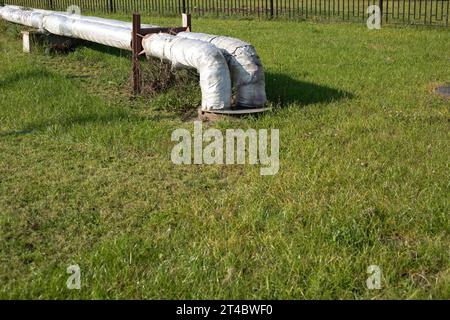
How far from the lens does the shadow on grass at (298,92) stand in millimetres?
7082

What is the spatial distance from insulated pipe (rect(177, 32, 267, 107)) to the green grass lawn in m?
0.35

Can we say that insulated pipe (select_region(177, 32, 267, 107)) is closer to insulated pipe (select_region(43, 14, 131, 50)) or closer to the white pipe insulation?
the white pipe insulation

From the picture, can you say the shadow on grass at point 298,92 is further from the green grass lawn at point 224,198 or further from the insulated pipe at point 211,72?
the insulated pipe at point 211,72

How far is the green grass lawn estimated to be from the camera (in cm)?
323

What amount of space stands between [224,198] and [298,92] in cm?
351

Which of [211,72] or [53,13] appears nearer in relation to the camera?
[211,72]

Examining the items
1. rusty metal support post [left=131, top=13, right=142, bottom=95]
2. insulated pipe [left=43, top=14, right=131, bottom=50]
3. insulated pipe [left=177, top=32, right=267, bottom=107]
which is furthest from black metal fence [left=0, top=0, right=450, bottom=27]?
insulated pipe [left=177, top=32, right=267, bottom=107]

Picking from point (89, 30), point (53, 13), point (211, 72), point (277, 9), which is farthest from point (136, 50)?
point (277, 9)

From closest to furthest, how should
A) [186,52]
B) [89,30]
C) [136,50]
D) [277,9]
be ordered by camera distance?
[186,52] < [136,50] < [89,30] < [277,9]

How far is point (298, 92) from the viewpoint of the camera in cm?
747

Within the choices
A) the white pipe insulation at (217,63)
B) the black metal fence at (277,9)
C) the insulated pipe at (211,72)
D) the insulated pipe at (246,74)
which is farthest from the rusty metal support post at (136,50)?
the black metal fence at (277,9)

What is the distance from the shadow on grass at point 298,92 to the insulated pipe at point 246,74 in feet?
1.40

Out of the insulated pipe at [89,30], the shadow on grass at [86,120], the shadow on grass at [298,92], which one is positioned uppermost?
the insulated pipe at [89,30]

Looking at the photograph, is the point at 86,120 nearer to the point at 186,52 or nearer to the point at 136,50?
the point at 186,52
